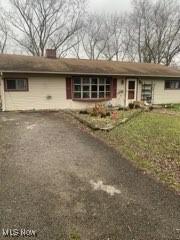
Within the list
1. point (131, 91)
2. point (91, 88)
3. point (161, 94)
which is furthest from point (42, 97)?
point (161, 94)

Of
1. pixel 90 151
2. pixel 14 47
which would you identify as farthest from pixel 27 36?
pixel 90 151

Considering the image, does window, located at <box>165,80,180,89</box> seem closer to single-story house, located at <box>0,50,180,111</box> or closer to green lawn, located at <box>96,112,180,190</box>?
single-story house, located at <box>0,50,180,111</box>

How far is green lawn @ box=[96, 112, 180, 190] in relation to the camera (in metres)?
4.84

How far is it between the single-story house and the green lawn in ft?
20.0

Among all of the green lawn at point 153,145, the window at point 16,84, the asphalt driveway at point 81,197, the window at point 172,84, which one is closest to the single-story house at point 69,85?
the window at point 16,84

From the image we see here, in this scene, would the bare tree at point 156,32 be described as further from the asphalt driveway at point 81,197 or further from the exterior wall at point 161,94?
the asphalt driveway at point 81,197

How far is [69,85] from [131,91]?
505cm

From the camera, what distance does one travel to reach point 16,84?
13.1m

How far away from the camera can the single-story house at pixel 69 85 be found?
Result: 42.9 feet

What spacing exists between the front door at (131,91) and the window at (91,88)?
167 centimetres

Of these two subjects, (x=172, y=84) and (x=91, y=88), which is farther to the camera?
(x=172, y=84)

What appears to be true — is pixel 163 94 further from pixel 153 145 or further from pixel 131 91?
pixel 153 145

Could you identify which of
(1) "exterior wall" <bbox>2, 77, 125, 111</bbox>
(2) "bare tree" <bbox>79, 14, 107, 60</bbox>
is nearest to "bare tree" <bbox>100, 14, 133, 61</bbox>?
(2) "bare tree" <bbox>79, 14, 107, 60</bbox>

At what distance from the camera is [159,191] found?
3852 millimetres
